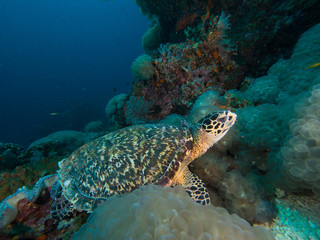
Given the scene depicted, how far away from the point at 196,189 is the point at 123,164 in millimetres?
1342

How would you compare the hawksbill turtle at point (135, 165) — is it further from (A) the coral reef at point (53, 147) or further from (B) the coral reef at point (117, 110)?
(B) the coral reef at point (117, 110)

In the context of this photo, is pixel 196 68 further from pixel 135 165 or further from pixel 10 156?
pixel 10 156

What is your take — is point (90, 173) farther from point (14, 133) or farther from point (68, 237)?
point (14, 133)

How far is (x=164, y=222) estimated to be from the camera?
1.40 meters

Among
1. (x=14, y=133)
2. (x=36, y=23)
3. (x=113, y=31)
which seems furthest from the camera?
(x=113, y=31)

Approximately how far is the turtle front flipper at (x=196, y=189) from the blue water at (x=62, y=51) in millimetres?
58757

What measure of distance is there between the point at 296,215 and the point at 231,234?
1428 mm

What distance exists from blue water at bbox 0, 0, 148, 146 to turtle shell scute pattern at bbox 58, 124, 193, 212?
57.4m

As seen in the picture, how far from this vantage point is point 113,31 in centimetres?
12431

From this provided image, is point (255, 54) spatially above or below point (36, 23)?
below

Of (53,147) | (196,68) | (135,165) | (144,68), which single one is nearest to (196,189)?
(135,165)

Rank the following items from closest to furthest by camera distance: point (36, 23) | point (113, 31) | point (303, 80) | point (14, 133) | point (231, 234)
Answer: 1. point (231, 234)
2. point (303, 80)
3. point (14, 133)
4. point (36, 23)
5. point (113, 31)

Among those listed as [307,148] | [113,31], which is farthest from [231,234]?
[113,31]

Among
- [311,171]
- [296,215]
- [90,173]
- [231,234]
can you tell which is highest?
[90,173]
